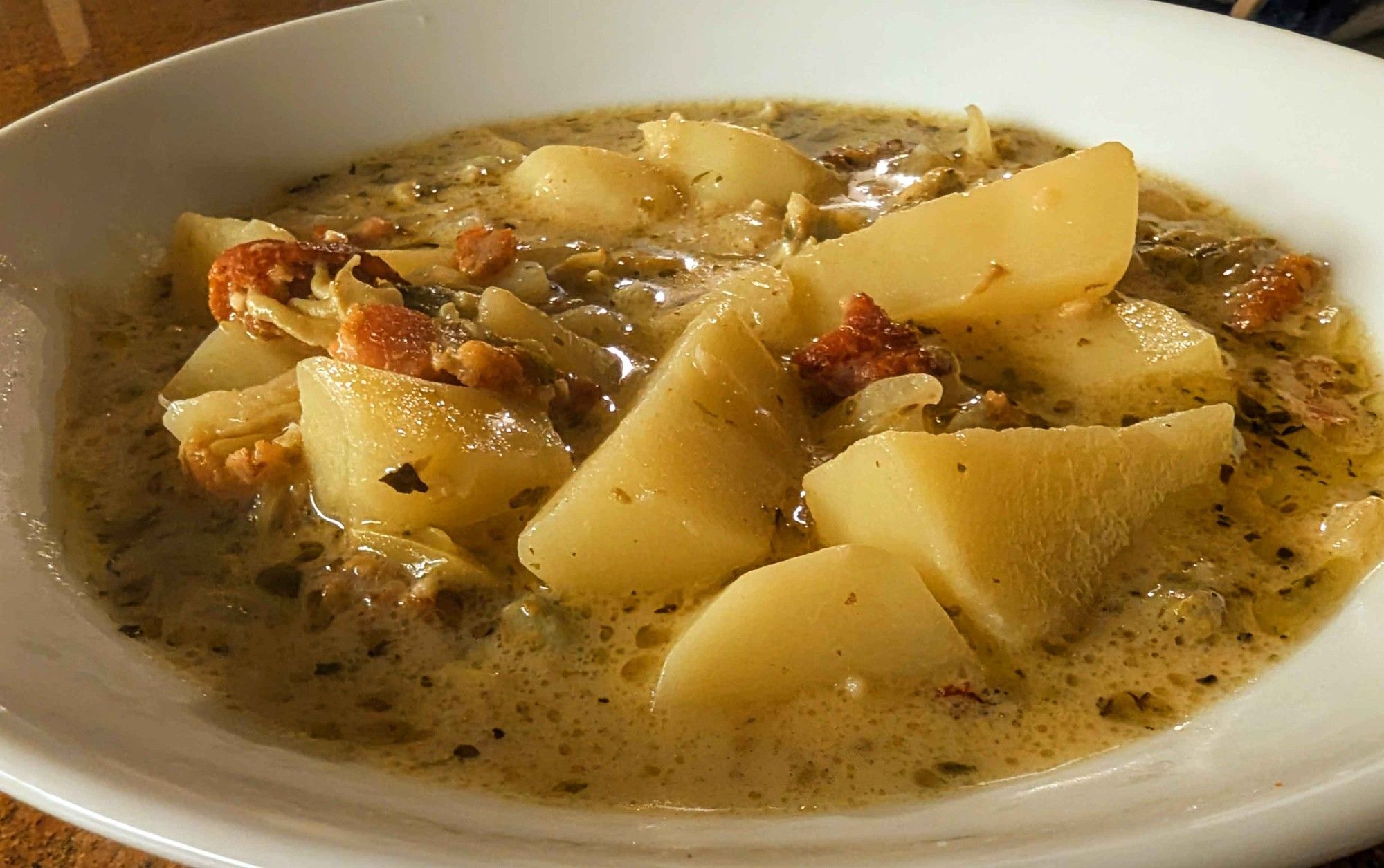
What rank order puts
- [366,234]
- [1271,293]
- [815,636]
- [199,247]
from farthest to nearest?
1. [366,234]
2. [199,247]
3. [1271,293]
4. [815,636]

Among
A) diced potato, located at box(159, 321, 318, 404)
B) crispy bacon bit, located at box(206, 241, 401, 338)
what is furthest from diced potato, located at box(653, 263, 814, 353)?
diced potato, located at box(159, 321, 318, 404)

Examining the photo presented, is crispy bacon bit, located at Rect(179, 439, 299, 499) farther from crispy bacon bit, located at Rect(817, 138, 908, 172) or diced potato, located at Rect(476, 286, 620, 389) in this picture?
crispy bacon bit, located at Rect(817, 138, 908, 172)

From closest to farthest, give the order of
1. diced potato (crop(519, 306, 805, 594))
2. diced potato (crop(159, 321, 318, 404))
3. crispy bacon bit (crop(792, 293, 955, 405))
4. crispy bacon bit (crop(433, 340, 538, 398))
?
diced potato (crop(519, 306, 805, 594)) → crispy bacon bit (crop(433, 340, 538, 398)) → crispy bacon bit (crop(792, 293, 955, 405)) → diced potato (crop(159, 321, 318, 404))

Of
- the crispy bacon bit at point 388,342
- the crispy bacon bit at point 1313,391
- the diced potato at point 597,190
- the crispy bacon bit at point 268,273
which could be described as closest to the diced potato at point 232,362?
the crispy bacon bit at point 268,273

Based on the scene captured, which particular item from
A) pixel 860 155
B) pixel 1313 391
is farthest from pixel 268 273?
pixel 1313 391

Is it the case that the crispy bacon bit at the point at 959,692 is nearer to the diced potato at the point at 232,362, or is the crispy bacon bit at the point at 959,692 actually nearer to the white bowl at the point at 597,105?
the white bowl at the point at 597,105

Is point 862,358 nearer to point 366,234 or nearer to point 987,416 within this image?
point 987,416
